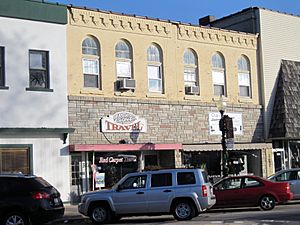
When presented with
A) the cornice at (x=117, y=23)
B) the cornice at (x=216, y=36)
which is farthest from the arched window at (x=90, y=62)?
the cornice at (x=216, y=36)

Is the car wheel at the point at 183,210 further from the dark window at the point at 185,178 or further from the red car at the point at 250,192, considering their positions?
the red car at the point at 250,192

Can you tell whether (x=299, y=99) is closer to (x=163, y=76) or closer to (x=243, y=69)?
(x=243, y=69)

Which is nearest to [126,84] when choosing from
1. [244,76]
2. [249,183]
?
[249,183]

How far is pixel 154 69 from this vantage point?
1092 inches

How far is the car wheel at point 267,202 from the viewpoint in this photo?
2108cm

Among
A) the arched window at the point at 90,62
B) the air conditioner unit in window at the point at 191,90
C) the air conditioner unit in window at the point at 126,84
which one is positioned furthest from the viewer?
the air conditioner unit in window at the point at 191,90

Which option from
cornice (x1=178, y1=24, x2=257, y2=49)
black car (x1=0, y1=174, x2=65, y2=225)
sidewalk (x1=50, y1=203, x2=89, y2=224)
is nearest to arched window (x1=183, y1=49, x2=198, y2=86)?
cornice (x1=178, y1=24, x2=257, y2=49)

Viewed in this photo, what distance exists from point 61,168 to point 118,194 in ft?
20.7

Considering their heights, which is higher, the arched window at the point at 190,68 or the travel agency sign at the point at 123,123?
the arched window at the point at 190,68

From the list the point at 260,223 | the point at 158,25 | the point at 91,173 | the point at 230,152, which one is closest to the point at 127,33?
the point at 158,25

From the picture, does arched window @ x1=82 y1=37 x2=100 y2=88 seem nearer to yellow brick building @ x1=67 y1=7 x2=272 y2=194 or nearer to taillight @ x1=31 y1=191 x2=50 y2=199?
yellow brick building @ x1=67 y1=7 x2=272 y2=194

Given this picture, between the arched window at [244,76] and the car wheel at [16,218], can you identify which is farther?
the arched window at [244,76]

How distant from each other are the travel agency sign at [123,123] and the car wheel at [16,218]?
9.88m

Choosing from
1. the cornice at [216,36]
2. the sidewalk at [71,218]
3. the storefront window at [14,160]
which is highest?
the cornice at [216,36]
